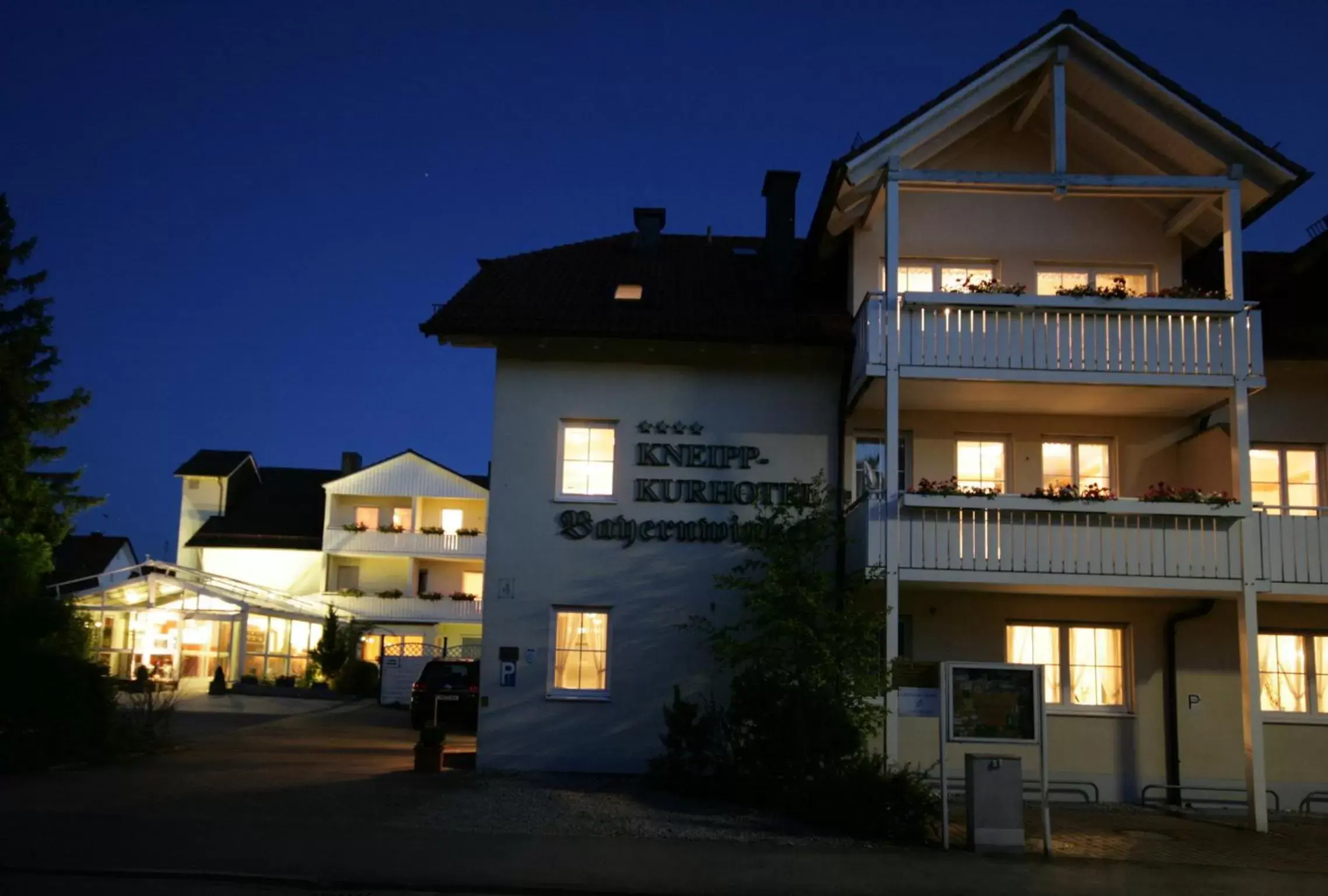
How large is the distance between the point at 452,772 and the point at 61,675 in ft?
18.6

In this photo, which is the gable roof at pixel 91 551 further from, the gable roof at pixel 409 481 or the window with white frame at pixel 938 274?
the window with white frame at pixel 938 274

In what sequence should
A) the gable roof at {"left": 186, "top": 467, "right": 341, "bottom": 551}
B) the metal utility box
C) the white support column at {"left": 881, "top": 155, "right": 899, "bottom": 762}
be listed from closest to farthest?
the metal utility box → the white support column at {"left": 881, "top": 155, "right": 899, "bottom": 762} → the gable roof at {"left": 186, "top": 467, "right": 341, "bottom": 551}

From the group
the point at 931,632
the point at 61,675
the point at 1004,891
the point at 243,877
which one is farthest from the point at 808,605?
the point at 61,675

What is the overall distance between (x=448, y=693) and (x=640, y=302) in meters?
11.7

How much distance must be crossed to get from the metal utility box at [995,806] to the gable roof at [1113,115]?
8.31 metres

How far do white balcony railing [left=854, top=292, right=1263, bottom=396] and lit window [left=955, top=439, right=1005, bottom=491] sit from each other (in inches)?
102

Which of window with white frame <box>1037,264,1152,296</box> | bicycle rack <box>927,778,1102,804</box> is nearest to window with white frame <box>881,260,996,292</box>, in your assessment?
window with white frame <box>1037,264,1152,296</box>

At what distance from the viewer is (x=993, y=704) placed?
13.5 metres

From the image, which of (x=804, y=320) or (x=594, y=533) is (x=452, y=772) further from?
(x=804, y=320)

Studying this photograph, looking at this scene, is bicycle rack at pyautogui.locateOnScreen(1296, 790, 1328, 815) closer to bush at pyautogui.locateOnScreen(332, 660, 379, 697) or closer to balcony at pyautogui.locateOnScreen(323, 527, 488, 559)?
bush at pyautogui.locateOnScreen(332, 660, 379, 697)

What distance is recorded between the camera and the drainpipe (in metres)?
17.8

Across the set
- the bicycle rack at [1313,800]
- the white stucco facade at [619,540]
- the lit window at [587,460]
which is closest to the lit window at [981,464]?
the white stucco facade at [619,540]

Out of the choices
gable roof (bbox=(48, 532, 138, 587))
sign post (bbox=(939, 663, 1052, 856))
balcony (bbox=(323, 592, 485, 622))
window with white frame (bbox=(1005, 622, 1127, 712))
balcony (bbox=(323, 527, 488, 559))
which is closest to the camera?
sign post (bbox=(939, 663, 1052, 856))

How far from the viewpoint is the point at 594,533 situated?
1855 cm
